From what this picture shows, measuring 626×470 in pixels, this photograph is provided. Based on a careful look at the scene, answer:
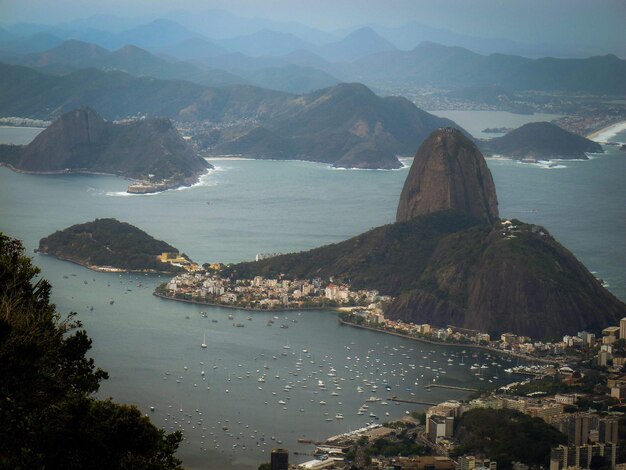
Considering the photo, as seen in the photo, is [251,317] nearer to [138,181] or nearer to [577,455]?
[577,455]

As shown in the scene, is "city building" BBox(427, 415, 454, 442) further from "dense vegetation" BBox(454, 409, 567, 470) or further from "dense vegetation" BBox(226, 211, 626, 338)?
"dense vegetation" BBox(226, 211, 626, 338)

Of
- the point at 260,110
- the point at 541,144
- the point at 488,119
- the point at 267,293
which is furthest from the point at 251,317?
the point at 488,119

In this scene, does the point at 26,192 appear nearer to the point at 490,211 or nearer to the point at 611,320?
the point at 490,211

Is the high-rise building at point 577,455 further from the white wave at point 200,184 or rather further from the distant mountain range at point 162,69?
the distant mountain range at point 162,69

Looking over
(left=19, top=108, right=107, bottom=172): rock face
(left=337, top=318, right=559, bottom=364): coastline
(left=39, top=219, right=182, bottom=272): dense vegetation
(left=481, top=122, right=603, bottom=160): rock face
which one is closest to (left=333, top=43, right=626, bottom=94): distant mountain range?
(left=481, top=122, right=603, bottom=160): rock face

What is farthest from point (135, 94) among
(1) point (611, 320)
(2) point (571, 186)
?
(1) point (611, 320)
